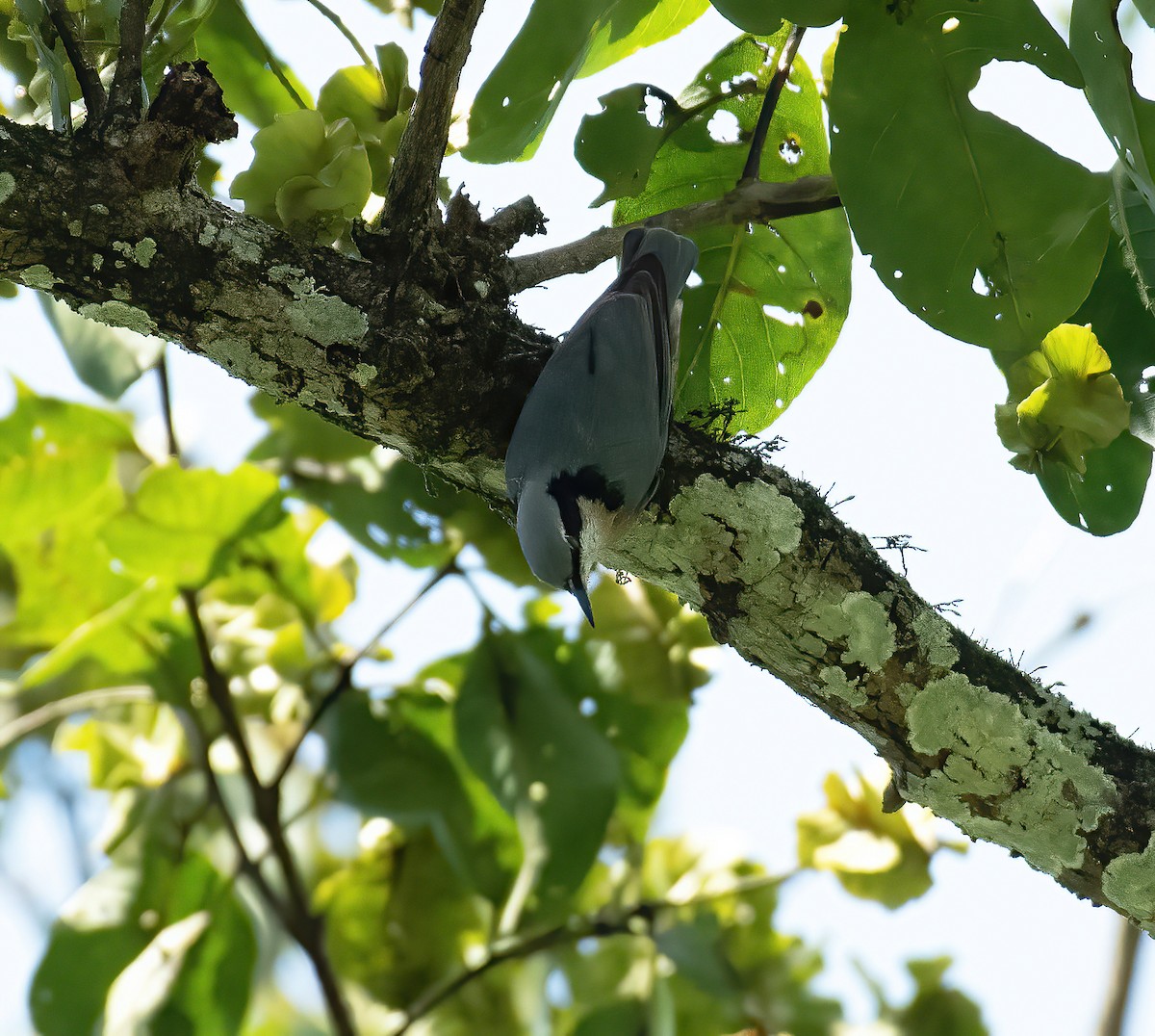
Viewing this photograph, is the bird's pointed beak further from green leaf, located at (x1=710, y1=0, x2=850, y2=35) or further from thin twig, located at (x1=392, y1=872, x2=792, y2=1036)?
green leaf, located at (x1=710, y1=0, x2=850, y2=35)

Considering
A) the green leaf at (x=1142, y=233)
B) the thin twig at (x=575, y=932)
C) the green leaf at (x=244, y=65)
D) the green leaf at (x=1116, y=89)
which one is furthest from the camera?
the thin twig at (x=575, y=932)

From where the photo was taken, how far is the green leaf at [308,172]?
3.88 feet

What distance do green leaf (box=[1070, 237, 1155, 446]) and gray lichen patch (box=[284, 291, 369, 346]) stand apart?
975mm

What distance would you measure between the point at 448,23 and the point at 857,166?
1.61 feet

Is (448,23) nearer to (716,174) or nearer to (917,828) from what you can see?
(716,174)

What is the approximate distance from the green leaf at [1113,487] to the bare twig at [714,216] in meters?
0.50

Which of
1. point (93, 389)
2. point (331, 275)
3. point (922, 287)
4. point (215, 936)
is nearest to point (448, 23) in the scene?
point (331, 275)

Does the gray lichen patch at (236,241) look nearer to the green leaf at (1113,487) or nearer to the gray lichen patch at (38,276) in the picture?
the gray lichen patch at (38,276)

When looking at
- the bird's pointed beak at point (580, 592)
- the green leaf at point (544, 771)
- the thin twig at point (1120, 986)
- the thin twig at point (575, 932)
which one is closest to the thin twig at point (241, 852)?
the thin twig at point (575, 932)

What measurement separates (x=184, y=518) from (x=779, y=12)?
1.10m

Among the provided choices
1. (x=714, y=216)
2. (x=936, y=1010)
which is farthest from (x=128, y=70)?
(x=936, y=1010)

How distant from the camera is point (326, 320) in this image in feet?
3.75

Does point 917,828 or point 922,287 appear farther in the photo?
point 917,828

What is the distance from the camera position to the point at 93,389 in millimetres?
1607
